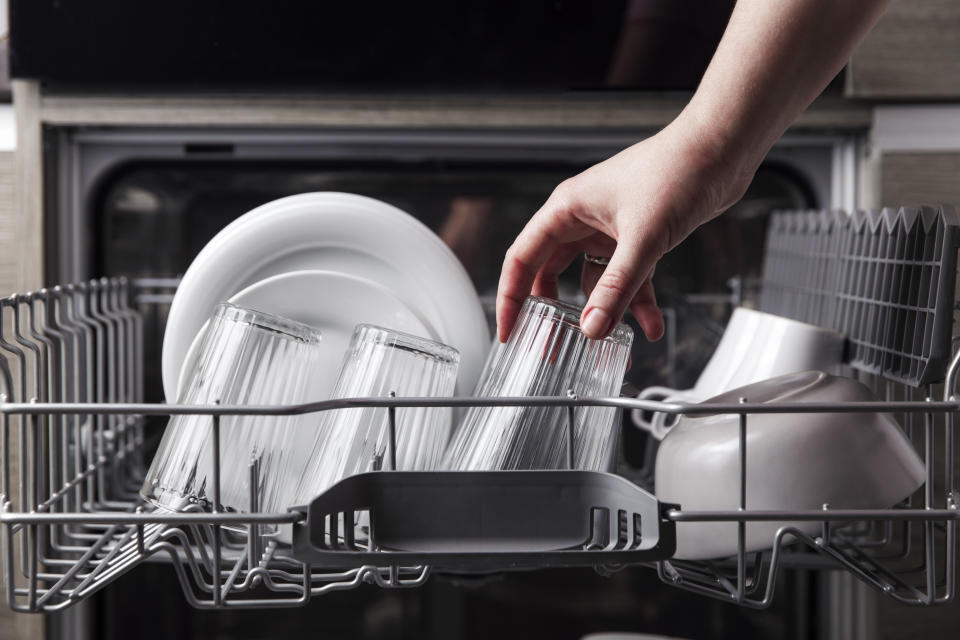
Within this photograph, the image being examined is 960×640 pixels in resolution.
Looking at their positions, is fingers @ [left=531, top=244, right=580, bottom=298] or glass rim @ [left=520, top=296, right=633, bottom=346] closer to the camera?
glass rim @ [left=520, top=296, right=633, bottom=346]

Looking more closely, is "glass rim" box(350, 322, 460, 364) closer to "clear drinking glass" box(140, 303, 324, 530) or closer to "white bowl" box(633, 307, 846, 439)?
"clear drinking glass" box(140, 303, 324, 530)

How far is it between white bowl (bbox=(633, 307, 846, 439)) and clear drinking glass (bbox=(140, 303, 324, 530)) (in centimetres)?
26

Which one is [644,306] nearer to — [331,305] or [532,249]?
[532,249]

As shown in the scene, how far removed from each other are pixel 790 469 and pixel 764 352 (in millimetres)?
199

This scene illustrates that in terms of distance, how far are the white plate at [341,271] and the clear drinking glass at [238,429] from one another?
0.33 feet

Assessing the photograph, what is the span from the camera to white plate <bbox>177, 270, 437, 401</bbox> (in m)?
0.54

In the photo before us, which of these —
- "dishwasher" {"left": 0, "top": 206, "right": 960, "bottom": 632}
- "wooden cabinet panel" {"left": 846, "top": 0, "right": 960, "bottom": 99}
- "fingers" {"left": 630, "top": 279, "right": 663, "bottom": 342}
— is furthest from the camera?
"wooden cabinet panel" {"left": 846, "top": 0, "right": 960, "bottom": 99}

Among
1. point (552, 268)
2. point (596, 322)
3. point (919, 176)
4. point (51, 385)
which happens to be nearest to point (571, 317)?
point (596, 322)

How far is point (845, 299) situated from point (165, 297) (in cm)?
61

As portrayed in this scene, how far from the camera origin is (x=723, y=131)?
448mm

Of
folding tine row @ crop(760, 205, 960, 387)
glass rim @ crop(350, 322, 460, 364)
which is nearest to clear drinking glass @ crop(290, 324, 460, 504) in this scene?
glass rim @ crop(350, 322, 460, 364)

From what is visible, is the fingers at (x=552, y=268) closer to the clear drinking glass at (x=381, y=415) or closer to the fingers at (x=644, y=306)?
the fingers at (x=644, y=306)

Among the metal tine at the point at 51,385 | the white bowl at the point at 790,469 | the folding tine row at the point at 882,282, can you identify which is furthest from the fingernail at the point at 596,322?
the metal tine at the point at 51,385

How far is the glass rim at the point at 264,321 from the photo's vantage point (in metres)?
0.45
